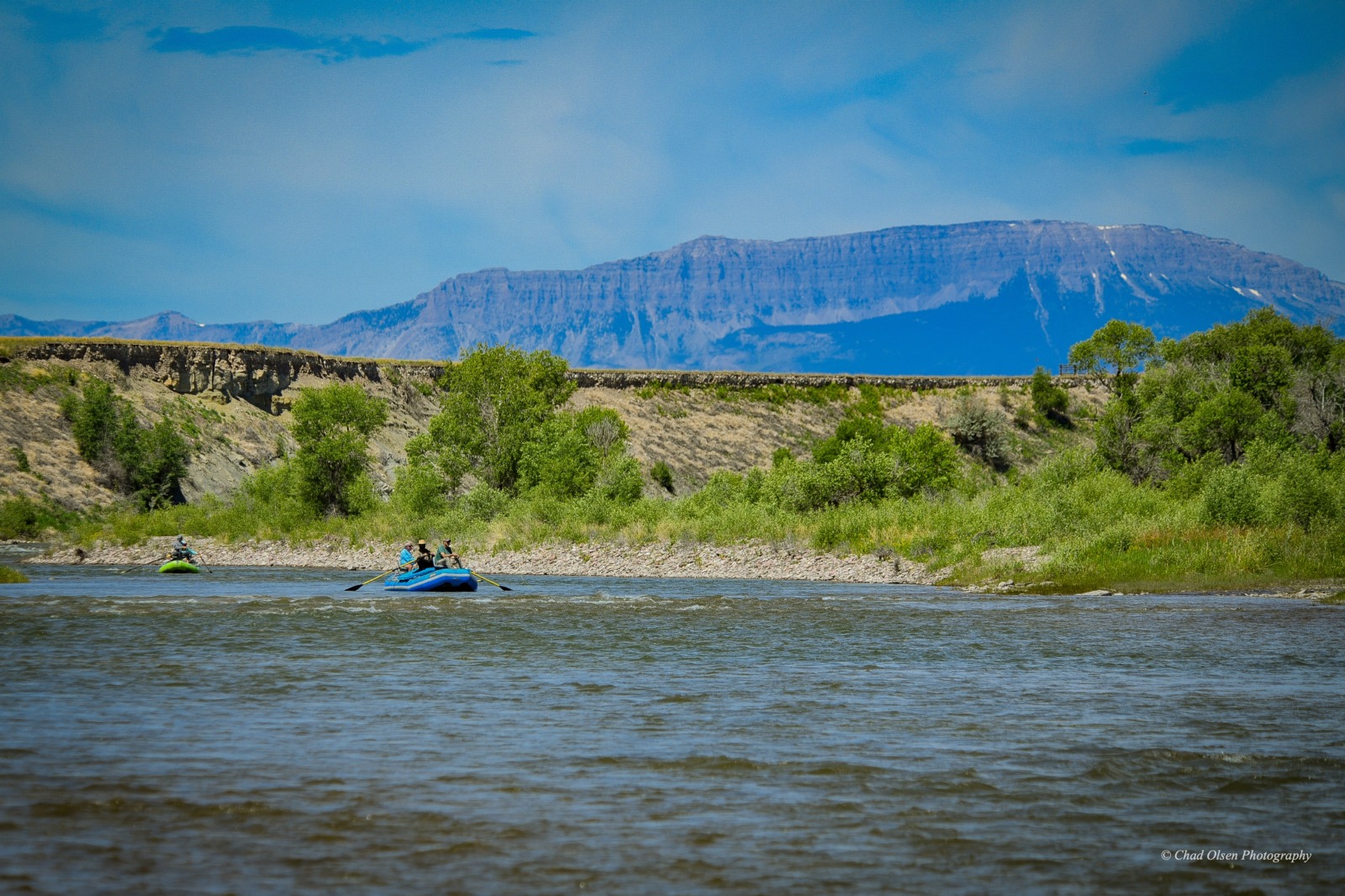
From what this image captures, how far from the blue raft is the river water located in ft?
37.9

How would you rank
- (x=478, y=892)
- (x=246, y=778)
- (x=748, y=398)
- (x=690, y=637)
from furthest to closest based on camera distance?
(x=748, y=398) → (x=690, y=637) → (x=246, y=778) → (x=478, y=892)

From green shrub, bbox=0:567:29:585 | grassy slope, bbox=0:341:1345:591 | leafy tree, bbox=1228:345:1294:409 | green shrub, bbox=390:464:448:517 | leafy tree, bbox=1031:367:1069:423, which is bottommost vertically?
green shrub, bbox=0:567:29:585

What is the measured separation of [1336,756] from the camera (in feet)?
40.7

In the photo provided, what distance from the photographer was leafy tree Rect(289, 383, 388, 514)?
59.6 m

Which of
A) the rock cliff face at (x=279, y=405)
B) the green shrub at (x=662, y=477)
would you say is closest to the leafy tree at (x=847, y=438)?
the green shrub at (x=662, y=477)

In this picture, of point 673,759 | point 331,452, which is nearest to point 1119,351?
point 331,452

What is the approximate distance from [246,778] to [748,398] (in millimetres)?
100016

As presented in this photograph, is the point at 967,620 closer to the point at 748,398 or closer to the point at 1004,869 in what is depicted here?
the point at 1004,869

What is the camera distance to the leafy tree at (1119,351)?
77250 millimetres

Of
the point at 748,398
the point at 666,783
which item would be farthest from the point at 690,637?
the point at 748,398

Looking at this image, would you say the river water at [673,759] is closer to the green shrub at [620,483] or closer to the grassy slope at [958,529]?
the grassy slope at [958,529]

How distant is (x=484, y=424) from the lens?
61312 mm

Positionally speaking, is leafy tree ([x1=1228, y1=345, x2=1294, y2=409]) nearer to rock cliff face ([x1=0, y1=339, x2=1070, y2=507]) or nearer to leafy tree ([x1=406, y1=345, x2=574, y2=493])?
leafy tree ([x1=406, y1=345, x2=574, y2=493])

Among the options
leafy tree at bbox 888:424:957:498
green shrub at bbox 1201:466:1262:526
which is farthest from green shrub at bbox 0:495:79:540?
green shrub at bbox 1201:466:1262:526
